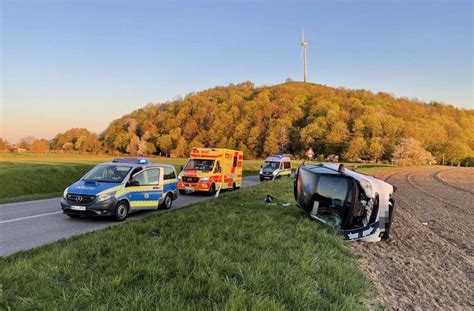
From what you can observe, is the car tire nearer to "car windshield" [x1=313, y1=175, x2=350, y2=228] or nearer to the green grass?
"car windshield" [x1=313, y1=175, x2=350, y2=228]

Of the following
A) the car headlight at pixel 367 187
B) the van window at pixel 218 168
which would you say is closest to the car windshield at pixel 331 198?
the car headlight at pixel 367 187

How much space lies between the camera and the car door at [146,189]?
12.2 m

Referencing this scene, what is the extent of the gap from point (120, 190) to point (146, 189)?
1.40 m

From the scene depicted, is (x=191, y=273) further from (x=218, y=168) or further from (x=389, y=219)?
(x=218, y=168)

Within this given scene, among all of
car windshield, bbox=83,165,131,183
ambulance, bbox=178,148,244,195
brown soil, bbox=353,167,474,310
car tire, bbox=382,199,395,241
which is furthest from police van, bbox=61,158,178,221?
car tire, bbox=382,199,395,241

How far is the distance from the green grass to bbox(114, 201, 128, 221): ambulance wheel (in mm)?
3696

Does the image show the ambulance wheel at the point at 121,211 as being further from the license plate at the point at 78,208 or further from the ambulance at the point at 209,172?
the ambulance at the point at 209,172

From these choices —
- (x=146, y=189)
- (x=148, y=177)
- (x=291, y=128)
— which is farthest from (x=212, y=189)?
(x=291, y=128)

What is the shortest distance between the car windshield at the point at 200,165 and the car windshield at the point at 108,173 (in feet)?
26.7

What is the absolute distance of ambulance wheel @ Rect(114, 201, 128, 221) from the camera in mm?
11281

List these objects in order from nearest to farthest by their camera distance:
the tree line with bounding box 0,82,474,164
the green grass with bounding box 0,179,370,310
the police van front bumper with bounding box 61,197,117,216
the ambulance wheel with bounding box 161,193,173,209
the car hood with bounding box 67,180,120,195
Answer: the green grass with bounding box 0,179,370,310
the police van front bumper with bounding box 61,197,117,216
the car hood with bounding box 67,180,120,195
the ambulance wheel with bounding box 161,193,173,209
the tree line with bounding box 0,82,474,164

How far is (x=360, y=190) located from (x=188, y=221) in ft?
13.9

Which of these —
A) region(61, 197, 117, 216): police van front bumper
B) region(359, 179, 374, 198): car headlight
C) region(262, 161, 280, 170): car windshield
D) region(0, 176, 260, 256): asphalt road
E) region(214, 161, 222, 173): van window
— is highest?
region(359, 179, 374, 198): car headlight

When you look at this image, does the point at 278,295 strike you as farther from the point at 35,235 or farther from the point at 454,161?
the point at 454,161
